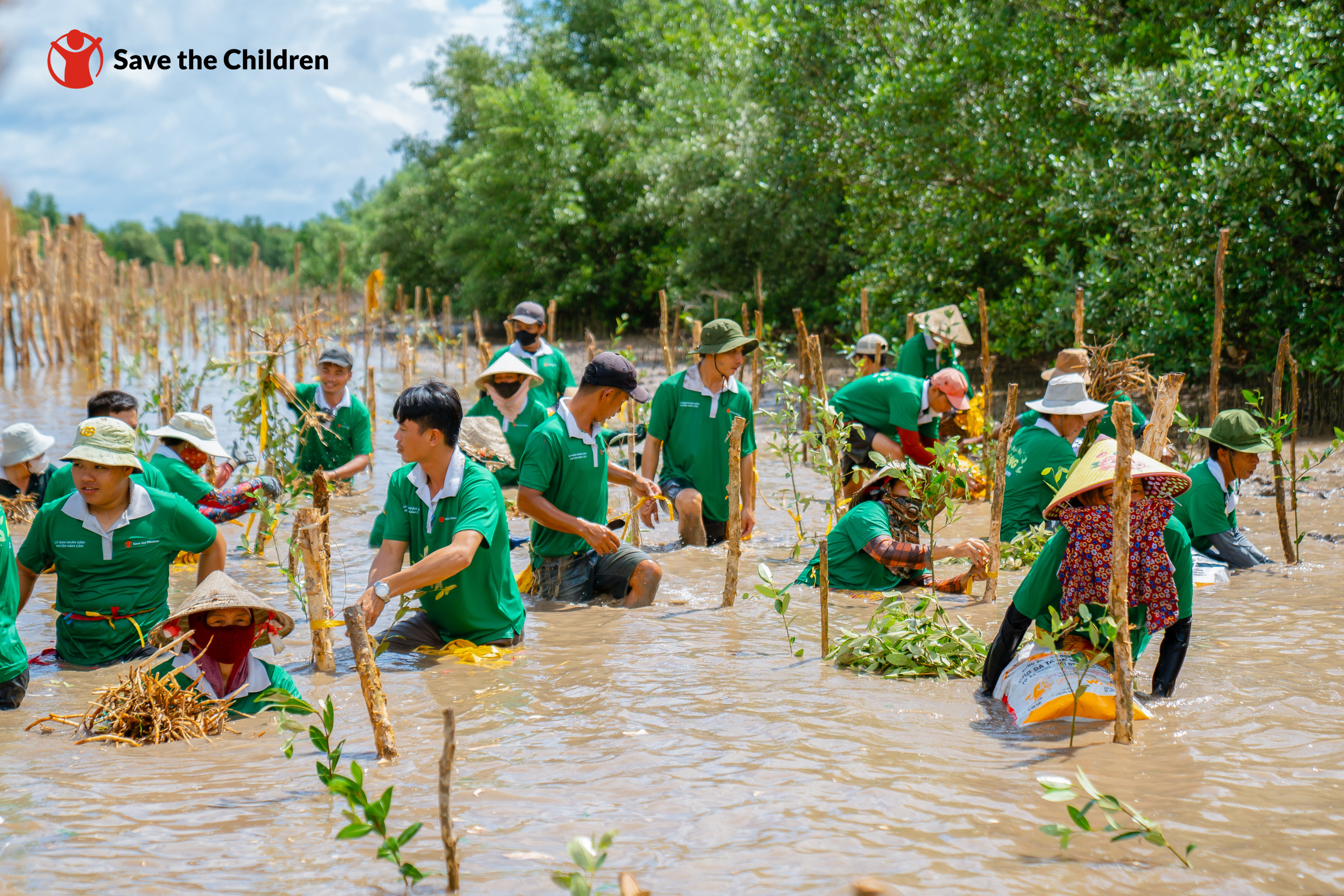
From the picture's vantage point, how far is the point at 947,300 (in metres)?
15.0

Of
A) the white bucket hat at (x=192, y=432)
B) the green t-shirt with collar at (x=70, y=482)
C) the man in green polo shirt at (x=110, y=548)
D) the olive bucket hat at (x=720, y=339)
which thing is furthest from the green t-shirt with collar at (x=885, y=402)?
the man in green polo shirt at (x=110, y=548)

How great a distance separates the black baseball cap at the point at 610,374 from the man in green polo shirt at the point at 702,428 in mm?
1248

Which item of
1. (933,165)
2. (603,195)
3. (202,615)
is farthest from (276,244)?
(202,615)

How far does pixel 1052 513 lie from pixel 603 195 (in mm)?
24657

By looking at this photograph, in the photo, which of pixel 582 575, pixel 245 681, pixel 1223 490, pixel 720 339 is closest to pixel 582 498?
pixel 582 575

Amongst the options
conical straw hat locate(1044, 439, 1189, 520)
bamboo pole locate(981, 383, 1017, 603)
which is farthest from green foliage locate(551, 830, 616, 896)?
bamboo pole locate(981, 383, 1017, 603)

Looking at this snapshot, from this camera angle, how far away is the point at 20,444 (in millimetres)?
6465

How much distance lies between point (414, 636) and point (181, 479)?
6.28 ft

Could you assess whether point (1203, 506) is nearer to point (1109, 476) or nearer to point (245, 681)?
point (1109, 476)

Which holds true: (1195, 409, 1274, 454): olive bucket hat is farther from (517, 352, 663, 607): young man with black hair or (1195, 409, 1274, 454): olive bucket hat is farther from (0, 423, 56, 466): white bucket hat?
(0, 423, 56, 466): white bucket hat

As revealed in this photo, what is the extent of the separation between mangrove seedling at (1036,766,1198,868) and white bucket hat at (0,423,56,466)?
594 centimetres

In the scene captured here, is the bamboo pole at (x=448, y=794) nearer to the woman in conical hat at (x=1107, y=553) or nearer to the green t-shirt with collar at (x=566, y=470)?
the woman in conical hat at (x=1107, y=553)

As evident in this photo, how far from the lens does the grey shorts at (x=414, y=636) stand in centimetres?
500

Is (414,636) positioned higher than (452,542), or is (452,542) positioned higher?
(452,542)
